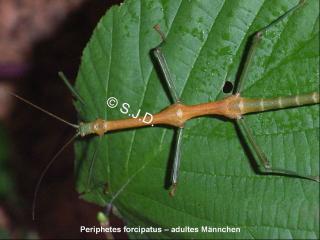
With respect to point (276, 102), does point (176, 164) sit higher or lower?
lower

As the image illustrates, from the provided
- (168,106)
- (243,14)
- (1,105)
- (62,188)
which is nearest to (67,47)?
(1,105)

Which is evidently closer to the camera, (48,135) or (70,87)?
(70,87)

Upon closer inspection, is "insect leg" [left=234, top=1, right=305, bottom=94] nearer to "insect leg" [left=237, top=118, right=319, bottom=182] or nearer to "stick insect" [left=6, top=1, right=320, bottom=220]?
"stick insect" [left=6, top=1, right=320, bottom=220]

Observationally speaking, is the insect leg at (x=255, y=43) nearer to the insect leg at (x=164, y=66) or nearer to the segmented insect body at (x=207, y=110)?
the segmented insect body at (x=207, y=110)

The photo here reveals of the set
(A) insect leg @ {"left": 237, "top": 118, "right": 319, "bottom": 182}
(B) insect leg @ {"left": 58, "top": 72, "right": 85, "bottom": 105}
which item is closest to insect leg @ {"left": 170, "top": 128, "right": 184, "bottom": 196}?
(A) insect leg @ {"left": 237, "top": 118, "right": 319, "bottom": 182}

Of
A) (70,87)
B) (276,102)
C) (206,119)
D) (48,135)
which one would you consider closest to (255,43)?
(276,102)

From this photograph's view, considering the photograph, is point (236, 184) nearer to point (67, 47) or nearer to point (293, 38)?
point (293, 38)

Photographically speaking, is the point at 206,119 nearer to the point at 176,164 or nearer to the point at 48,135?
the point at 176,164
